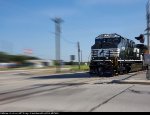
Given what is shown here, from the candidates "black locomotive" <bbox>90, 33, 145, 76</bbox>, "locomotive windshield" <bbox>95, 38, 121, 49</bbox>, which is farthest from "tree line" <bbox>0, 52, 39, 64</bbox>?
"locomotive windshield" <bbox>95, 38, 121, 49</bbox>

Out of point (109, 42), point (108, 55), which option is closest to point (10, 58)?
point (109, 42)

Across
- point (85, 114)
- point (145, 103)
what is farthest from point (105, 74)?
point (85, 114)

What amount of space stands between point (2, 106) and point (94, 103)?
3.39 meters

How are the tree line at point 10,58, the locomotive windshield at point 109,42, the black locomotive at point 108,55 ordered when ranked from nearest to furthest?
the black locomotive at point 108,55 < the locomotive windshield at point 109,42 < the tree line at point 10,58

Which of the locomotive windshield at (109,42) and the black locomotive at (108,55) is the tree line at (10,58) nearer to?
the black locomotive at (108,55)

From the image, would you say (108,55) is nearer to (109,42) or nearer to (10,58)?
(109,42)

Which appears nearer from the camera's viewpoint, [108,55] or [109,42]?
[108,55]

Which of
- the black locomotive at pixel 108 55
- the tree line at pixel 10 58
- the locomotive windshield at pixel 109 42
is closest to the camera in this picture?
the black locomotive at pixel 108 55

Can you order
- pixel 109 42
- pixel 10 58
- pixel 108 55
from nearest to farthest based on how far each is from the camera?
1. pixel 108 55
2. pixel 109 42
3. pixel 10 58

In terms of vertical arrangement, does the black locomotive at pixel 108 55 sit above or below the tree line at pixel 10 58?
below

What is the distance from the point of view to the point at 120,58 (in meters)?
36.9

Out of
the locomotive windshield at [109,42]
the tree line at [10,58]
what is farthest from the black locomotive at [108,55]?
the tree line at [10,58]

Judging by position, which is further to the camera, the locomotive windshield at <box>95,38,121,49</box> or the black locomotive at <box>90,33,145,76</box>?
the locomotive windshield at <box>95,38,121,49</box>

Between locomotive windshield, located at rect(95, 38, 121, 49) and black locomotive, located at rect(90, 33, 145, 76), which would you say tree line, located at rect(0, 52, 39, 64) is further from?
locomotive windshield, located at rect(95, 38, 121, 49)
